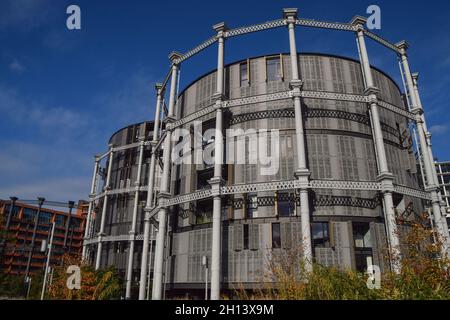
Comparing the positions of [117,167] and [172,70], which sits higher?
[172,70]

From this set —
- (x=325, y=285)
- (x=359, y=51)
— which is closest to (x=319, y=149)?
(x=359, y=51)

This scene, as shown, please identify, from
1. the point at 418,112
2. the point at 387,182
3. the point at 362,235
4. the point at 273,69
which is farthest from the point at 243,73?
the point at 362,235

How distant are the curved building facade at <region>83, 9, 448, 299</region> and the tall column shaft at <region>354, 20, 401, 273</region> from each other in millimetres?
95

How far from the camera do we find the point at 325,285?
432 inches

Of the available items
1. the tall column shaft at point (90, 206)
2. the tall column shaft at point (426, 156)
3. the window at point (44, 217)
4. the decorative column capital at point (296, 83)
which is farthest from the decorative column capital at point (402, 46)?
the window at point (44, 217)

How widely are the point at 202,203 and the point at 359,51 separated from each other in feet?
66.6

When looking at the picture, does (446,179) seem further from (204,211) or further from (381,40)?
(204,211)

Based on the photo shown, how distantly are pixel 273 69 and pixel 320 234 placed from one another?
15951 mm

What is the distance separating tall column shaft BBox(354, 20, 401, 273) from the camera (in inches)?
846

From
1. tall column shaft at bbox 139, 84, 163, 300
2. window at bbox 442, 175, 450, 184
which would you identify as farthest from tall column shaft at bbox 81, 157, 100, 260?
window at bbox 442, 175, 450, 184

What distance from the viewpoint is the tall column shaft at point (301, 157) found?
808 inches

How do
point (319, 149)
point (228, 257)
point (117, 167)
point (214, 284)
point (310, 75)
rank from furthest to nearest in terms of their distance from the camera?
point (117, 167) < point (310, 75) < point (319, 149) < point (228, 257) < point (214, 284)
